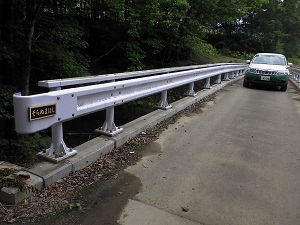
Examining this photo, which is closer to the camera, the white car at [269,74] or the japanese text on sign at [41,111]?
the japanese text on sign at [41,111]

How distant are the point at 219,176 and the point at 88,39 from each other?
40.1 ft

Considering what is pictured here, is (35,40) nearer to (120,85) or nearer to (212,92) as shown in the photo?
(120,85)

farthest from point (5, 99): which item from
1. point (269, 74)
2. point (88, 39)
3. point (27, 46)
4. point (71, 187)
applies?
point (269, 74)

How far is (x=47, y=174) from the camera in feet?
10.7

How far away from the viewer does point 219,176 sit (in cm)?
395

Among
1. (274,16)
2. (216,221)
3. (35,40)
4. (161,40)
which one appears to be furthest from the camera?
(274,16)

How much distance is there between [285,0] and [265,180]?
139 ft

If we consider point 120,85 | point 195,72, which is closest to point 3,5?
point 120,85

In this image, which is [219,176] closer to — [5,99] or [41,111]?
[41,111]

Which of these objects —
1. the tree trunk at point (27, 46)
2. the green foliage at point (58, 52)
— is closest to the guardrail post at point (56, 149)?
the tree trunk at point (27, 46)

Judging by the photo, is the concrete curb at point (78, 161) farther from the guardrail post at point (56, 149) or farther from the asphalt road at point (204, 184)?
the asphalt road at point (204, 184)

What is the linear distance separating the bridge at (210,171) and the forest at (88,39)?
3098 millimetres

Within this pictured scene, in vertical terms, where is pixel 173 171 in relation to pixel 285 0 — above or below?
below

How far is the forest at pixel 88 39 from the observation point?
7250mm
